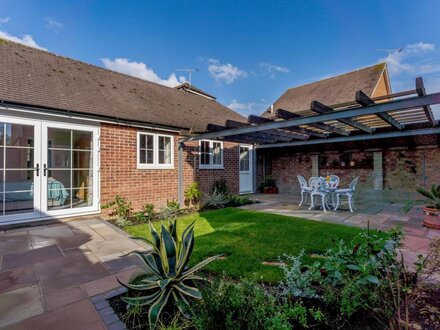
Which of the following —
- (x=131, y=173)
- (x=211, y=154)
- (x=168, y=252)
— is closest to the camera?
(x=168, y=252)

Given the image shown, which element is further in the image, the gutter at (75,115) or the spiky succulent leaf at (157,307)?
the gutter at (75,115)

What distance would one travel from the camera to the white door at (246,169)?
1133cm

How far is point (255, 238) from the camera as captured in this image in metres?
4.50

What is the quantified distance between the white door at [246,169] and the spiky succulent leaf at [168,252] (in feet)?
29.8

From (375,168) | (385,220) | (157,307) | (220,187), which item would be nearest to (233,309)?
(157,307)

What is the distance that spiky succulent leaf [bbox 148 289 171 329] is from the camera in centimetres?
188

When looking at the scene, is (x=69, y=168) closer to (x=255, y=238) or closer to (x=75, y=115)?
(x=75, y=115)

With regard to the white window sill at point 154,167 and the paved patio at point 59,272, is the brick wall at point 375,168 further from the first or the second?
the paved patio at point 59,272

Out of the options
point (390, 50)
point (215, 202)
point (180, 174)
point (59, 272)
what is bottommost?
point (59, 272)

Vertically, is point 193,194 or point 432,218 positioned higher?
point 193,194

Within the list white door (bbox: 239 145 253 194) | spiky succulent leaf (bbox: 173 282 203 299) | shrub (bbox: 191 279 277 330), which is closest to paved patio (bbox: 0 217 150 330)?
spiky succulent leaf (bbox: 173 282 203 299)

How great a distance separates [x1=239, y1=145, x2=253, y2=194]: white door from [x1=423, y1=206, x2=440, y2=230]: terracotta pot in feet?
22.7

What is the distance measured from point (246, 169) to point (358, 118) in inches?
231

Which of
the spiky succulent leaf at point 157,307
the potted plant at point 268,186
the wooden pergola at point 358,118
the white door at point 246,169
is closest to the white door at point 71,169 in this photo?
the wooden pergola at point 358,118
